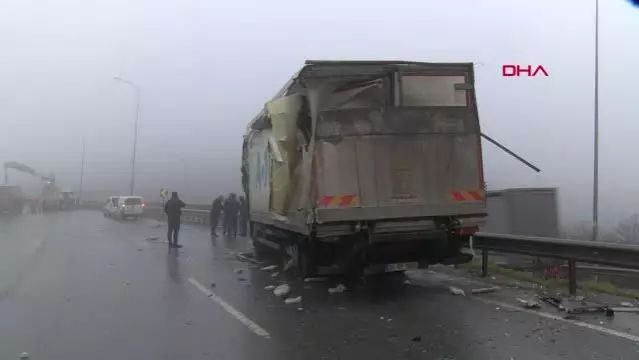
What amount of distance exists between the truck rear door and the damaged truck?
0.01m

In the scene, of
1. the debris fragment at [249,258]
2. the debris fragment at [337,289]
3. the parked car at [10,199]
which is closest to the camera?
the debris fragment at [337,289]

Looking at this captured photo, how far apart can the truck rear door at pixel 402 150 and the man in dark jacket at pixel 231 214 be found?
670 inches

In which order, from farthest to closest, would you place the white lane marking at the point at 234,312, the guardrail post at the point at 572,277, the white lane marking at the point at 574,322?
the guardrail post at the point at 572,277 < the white lane marking at the point at 234,312 < the white lane marking at the point at 574,322

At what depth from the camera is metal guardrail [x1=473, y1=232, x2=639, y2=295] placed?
8.47m

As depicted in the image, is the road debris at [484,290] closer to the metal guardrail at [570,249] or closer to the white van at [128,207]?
the metal guardrail at [570,249]

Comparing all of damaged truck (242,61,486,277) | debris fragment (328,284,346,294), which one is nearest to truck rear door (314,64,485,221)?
damaged truck (242,61,486,277)

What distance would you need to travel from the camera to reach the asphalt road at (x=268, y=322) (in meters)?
6.45


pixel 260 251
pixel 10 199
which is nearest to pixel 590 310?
pixel 260 251

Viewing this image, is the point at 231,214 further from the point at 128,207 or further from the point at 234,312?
the point at 128,207

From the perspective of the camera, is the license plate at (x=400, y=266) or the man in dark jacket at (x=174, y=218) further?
Result: the man in dark jacket at (x=174, y=218)

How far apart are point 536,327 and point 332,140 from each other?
12.2 ft

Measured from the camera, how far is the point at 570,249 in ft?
30.5

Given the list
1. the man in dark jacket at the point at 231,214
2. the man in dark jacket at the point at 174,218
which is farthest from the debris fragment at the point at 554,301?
the man in dark jacket at the point at 231,214

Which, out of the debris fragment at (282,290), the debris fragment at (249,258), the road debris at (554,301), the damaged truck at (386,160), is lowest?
the debris fragment at (249,258)
